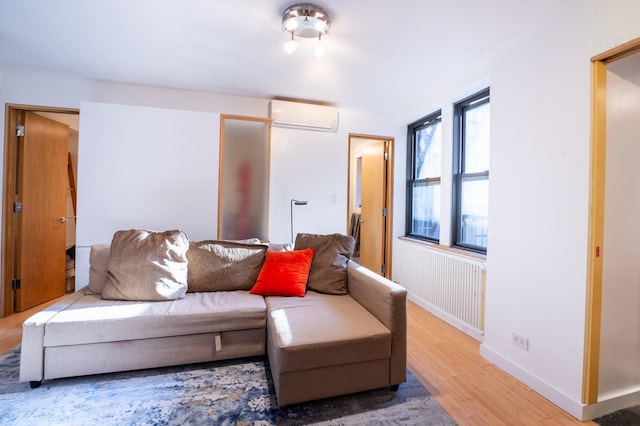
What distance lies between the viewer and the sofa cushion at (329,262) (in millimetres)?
2461

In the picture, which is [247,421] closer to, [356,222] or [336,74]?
[336,74]

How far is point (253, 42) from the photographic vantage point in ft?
7.60

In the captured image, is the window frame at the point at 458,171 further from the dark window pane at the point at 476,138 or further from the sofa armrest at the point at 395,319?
the sofa armrest at the point at 395,319

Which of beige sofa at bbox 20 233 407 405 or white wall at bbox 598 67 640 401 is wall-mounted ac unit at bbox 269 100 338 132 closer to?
beige sofa at bbox 20 233 407 405

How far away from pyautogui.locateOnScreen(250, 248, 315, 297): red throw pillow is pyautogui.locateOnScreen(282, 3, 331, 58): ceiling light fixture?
1.63 metres

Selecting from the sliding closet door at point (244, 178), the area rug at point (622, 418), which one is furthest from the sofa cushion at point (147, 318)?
the area rug at point (622, 418)

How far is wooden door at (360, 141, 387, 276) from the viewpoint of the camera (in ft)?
13.6

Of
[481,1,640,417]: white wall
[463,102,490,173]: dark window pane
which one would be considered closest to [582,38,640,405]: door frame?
[481,1,640,417]: white wall

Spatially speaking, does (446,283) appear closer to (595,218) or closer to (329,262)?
(329,262)

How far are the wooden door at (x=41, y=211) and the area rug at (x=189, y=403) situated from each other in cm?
148

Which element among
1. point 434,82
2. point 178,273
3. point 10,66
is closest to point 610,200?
point 434,82

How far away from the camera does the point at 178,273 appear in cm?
232

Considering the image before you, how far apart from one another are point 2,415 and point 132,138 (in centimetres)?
234

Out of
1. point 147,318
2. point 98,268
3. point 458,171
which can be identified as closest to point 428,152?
point 458,171
